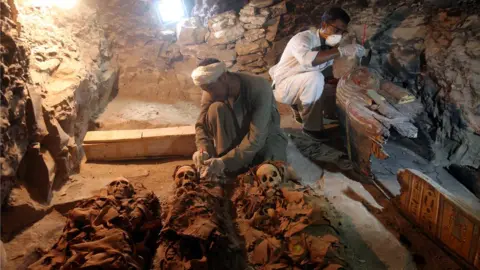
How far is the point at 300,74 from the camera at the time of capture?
5.12 m

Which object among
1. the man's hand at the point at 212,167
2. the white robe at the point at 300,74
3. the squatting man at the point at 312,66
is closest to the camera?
the man's hand at the point at 212,167

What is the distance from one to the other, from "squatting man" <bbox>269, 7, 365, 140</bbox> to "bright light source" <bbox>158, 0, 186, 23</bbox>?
11.1ft

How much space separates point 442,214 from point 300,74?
2.76 metres

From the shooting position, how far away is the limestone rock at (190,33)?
7449 millimetres

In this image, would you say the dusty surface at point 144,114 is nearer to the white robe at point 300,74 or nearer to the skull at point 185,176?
the white robe at point 300,74

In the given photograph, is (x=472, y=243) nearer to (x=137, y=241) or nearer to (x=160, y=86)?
(x=137, y=241)

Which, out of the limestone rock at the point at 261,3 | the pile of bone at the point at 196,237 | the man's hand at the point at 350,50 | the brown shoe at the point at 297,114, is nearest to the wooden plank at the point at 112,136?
the pile of bone at the point at 196,237

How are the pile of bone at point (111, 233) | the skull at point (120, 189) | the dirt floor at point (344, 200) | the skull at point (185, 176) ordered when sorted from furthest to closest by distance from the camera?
the skull at point (185, 176) < the skull at point (120, 189) < the dirt floor at point (344, 200) < the pile of bone at point (111, 233)

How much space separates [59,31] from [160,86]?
6.46ft

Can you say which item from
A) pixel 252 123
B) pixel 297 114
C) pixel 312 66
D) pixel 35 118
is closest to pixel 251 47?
pixel 297 114

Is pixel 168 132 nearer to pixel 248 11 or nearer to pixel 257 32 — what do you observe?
pixel 257 32

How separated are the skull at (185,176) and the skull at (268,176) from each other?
683 millimetres

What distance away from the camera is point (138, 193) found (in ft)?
11.9

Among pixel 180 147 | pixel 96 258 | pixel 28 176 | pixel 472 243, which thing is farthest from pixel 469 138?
pixel 28 176
